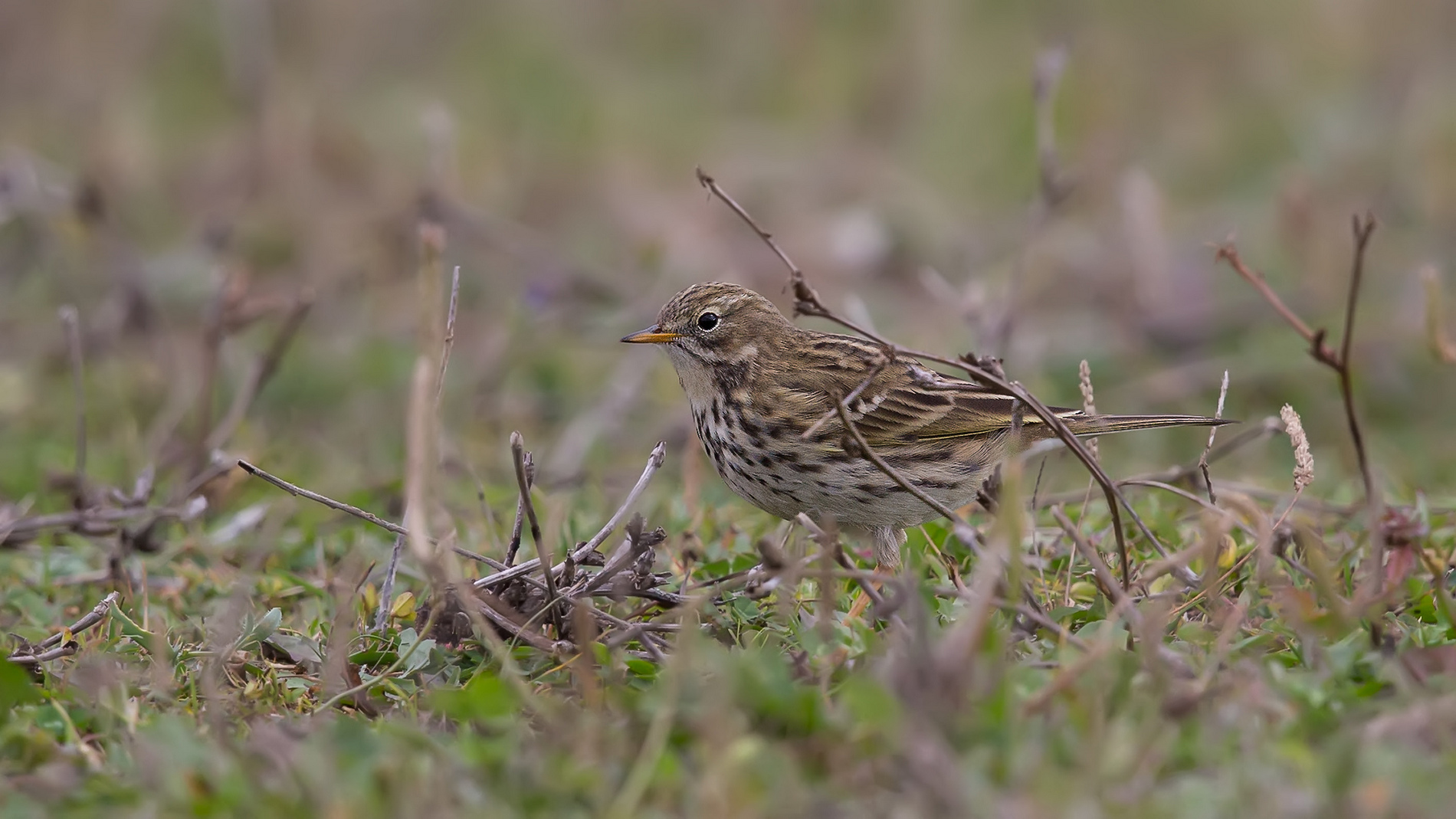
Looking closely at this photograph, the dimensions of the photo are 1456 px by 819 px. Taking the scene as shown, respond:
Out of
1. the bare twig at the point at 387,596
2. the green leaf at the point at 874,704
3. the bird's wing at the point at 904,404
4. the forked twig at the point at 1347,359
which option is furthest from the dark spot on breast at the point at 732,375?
the green leaf at the point at 874,704

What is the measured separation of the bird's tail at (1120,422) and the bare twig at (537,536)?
70.6 inches

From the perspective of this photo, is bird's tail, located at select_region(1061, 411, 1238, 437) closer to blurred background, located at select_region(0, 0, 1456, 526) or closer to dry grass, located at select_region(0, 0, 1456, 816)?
dry grass, located at select_region(0, 0, 1456, 816)

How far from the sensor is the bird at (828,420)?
17.1ft

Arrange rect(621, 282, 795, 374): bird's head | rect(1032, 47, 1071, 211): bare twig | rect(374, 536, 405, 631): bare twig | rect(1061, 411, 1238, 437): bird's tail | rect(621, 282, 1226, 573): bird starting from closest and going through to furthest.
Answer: rect(374, 536, 405, 631): bare twig
rect(1061, 411, 1238, 437): bird's tail
rect(621, 282, 1226, 573): bird
rect(621, 282, 795, 374): bird's head
rect(1032, 47, 1071, 211): bare twig

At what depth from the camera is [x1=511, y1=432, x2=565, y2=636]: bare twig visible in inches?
154

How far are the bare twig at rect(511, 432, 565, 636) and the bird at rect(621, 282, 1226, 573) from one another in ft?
3.59

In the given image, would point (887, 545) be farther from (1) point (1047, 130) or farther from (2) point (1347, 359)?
(1) point (1047, 130)

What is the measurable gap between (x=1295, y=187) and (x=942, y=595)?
7.45 m

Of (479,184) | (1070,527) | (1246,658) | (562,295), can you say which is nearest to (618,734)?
(1070,527)

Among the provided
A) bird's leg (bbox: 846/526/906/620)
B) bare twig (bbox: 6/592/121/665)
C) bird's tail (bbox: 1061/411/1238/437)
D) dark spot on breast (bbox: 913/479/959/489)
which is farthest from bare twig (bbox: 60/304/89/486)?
bird's tail (bbox: 1061/411/1238/437)

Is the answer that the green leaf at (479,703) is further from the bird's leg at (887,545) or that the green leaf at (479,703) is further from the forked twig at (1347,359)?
the forked twig at (1347,359)

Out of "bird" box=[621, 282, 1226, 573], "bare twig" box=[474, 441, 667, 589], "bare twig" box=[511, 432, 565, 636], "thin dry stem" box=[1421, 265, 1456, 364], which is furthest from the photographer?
"bird" box=[621, 282, 1226, 573]

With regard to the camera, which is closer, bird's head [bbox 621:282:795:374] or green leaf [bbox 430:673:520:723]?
green leaf [bbox 430:673:520:723]

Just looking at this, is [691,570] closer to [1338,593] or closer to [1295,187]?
[1338,593]
